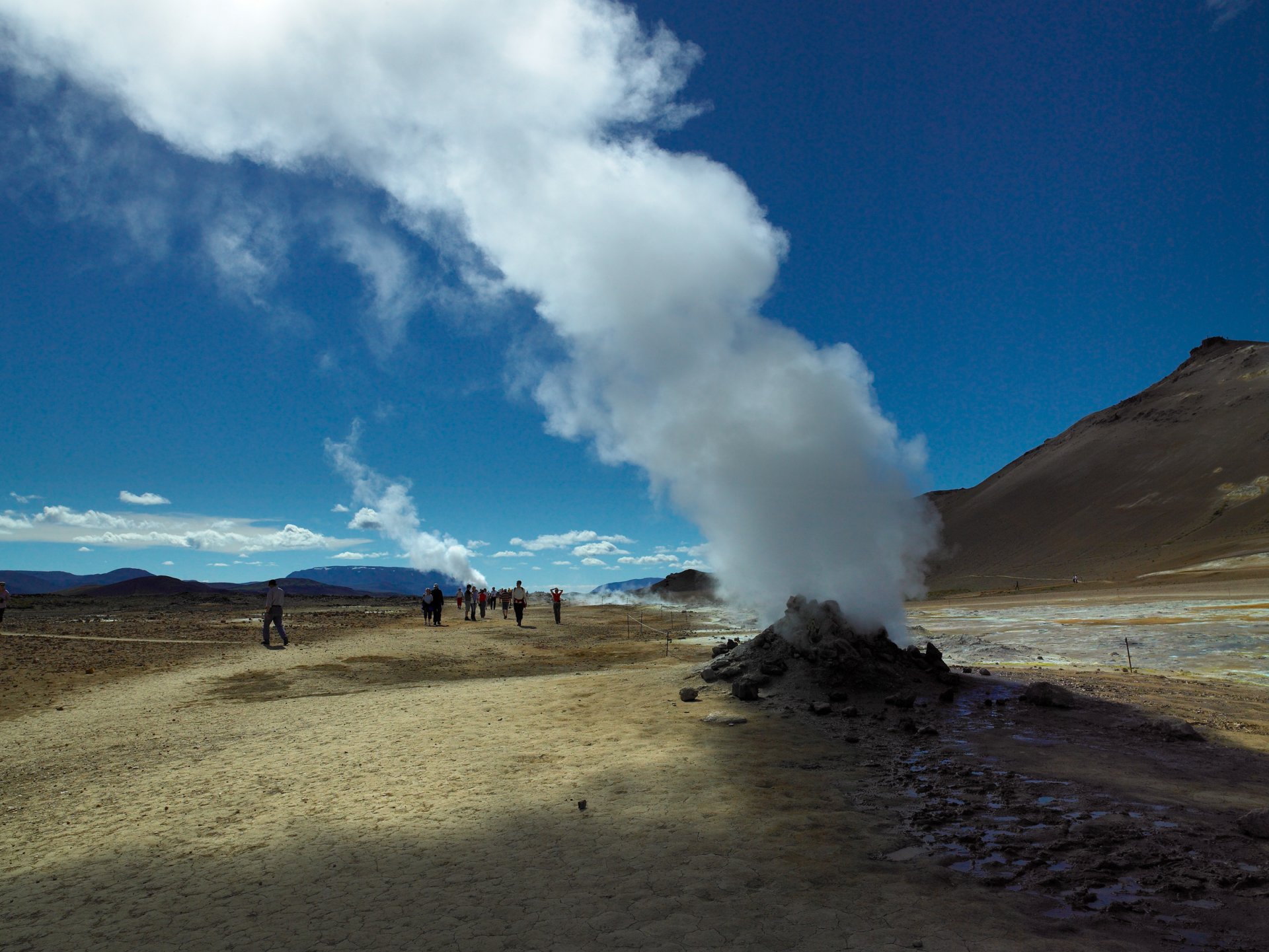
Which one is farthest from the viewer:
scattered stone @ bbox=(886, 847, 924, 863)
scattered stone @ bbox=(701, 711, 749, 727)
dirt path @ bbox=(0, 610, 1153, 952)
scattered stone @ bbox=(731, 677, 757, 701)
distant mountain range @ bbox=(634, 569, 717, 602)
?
distant mountain range @ bbox=(634, 569, 717, 602)

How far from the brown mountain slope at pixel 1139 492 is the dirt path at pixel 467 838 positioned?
261 ft

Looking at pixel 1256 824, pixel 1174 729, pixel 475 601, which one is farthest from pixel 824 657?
pixel 475 601

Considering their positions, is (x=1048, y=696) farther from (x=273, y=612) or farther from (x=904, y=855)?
(x=273, y=612)

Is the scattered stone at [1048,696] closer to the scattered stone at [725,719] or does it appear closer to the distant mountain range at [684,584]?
the scattered stone at [725,719]

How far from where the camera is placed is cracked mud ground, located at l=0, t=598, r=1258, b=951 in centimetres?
468

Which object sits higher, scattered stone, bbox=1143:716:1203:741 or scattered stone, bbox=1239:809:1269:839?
scattered stone, bbox=1143:716:1203:741

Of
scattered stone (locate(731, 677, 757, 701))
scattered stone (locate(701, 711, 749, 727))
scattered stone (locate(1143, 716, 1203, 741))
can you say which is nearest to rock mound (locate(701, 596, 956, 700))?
scattered stone (locate(731, 677, 757, 701))

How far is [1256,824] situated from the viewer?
6066 millimetres

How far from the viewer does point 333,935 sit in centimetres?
462

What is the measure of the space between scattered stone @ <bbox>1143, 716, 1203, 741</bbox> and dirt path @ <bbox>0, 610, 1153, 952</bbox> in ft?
15.0

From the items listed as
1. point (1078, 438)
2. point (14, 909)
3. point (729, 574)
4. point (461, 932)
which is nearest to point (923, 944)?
point (461, 932)

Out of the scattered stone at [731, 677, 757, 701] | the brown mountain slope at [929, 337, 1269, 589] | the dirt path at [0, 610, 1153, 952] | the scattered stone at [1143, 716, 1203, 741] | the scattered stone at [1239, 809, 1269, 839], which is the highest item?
the brown mountain slope at [929, 337, 1269, 589]

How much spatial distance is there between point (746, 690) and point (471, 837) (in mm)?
7237

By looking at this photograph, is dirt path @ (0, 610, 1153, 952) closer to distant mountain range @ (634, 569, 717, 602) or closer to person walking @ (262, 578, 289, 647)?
person walking @ (262, 578, 289, 647)
